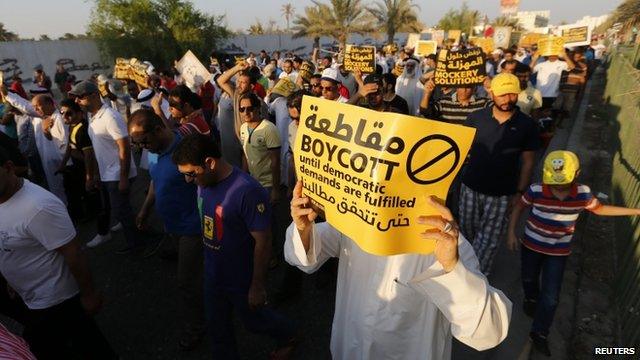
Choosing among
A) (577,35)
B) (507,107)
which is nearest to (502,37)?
(577,35)

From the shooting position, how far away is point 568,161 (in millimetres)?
2930

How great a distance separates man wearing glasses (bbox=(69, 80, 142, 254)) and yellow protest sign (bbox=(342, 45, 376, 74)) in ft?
15.5

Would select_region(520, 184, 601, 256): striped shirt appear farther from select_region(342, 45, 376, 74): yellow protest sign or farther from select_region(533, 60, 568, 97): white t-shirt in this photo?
select_region(533, 60, 568, 97): white t-shirt

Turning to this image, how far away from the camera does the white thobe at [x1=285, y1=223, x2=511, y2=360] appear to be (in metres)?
1.46

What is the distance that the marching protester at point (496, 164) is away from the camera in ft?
11.7

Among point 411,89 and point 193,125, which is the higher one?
point 411,89

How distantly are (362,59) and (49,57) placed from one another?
19.2 meters

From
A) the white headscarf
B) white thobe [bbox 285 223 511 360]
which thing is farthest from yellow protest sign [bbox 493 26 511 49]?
white thobe [bbox 285 223 511 360]

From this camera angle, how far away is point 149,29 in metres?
22.2

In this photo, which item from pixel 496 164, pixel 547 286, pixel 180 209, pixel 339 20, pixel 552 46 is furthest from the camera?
pixel 339 20

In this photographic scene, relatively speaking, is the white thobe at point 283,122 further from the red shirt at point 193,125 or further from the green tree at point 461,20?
the green tree at point 461,20

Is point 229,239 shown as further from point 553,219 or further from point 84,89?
point 84,89

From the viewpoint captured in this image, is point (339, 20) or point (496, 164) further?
point (339, 20)
